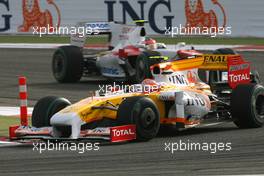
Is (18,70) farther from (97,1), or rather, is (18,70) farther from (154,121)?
(154,121)

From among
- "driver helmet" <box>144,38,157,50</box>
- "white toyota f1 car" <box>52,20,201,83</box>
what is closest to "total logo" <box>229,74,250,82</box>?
"white toyota f1 car" <box>52,20,201,83</box>

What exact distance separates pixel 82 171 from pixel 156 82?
13.3 ft

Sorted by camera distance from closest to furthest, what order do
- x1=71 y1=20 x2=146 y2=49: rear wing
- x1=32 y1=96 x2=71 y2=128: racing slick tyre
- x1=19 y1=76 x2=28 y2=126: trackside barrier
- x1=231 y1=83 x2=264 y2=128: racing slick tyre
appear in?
x1=32 y1=96 x2=71 y2=128: racing slick tyre < x1=19 y1=76 x2=28 y2=126: trackside barrier < x1=231 y1=83 x2=264 y2=128: racing slick tyre < x1=71 y1=20 x2=146 y2=49: rear wing

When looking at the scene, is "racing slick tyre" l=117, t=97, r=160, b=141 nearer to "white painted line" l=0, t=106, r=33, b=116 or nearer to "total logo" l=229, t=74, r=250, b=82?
"total logo" l=229, t=74, r=250, b=82

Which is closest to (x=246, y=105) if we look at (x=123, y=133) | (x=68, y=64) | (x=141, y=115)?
(x=141, y=115)

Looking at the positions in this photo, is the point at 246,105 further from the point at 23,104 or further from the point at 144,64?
the point at 144,64

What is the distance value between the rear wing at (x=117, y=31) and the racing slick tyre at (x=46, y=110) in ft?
29.8

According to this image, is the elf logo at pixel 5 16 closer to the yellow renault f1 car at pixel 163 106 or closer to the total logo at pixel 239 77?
the yellow renault f1 car at pixel 163 106

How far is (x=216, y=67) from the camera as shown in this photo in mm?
15594

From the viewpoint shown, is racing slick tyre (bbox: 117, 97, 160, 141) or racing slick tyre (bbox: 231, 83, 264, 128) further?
racing slick tyre (bbox: 231, 83, 264, 128)

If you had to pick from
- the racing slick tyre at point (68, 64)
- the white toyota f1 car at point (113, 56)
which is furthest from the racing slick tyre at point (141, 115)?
the racing slick tyre at point (68, 64)

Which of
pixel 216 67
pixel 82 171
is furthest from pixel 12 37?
pixel 82 171

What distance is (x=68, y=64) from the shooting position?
76.6 ft

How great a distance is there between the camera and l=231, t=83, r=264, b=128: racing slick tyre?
14531 millimetres
